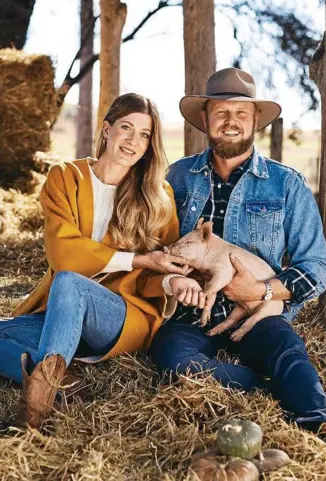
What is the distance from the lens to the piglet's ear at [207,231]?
413cm

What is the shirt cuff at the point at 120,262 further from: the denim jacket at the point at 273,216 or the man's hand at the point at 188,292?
the denim jacket at the point at 273,216

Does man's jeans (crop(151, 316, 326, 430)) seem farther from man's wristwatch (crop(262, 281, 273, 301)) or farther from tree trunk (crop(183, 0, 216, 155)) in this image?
tree trunk (crop(183, 0, 216, 155))

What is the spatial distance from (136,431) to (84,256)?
2.99 ft

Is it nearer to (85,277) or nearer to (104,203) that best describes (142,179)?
(104,203)

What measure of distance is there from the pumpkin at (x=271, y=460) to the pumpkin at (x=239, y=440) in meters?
0.04

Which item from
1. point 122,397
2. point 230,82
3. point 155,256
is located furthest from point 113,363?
point 230,82

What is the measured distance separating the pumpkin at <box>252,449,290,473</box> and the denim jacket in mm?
1168

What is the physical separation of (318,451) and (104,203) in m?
1.65

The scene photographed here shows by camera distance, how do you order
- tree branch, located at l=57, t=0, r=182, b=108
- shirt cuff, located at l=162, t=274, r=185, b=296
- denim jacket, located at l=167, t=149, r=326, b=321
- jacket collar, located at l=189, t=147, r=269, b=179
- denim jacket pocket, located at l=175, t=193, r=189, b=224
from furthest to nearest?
1. tree branch, located at l=57, t=0, r=182, b=108
2. denim jacket pocket, located at l=175, t=193, r=189, b=224
3. jacket collar, located at l=189, t=147, r=269, b=179
4. denim jacket, located at l=167, t=149, r=326, b=321
5. shirt cuff, located at l=162, t=274, r=185, b=296

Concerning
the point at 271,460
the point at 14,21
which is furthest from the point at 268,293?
the point at 14,21

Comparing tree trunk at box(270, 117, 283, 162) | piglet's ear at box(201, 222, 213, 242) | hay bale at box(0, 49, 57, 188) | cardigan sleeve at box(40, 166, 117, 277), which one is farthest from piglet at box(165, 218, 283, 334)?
hay bale at box(0, 49, 57, 188)

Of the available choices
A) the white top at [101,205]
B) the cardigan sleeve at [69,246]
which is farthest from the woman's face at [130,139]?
the cardigan sleeve at [69,246]

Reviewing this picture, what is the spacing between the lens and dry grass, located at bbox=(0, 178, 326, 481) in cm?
322

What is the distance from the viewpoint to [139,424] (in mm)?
3631
